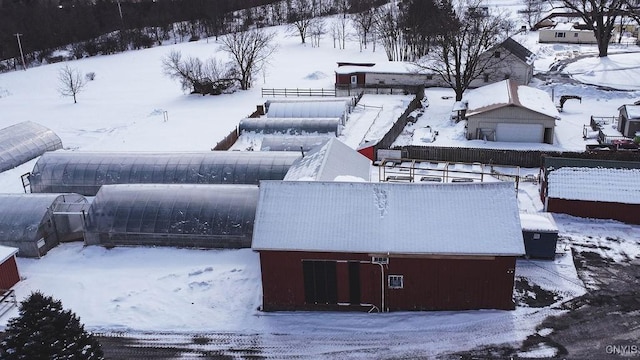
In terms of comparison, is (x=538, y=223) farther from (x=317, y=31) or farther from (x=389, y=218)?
(x=317, y=31)

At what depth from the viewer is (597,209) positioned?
2822cm

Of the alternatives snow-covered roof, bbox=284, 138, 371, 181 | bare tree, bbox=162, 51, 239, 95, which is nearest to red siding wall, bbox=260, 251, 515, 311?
snow-covered roof, bbox=284, 138, 371, 181

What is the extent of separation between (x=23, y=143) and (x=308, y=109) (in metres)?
21.9

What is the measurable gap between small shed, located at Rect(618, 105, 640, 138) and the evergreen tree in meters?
38.4

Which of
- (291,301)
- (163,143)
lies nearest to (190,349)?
(291,301)

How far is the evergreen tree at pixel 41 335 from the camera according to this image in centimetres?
1462

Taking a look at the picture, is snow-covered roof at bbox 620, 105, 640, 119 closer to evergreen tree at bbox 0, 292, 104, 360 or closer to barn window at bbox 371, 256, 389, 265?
barn window at bbox 371, 256, 389, 265

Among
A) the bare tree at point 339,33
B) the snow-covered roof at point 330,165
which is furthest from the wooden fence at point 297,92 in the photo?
the bare tree at point 339,33

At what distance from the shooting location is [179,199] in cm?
2739

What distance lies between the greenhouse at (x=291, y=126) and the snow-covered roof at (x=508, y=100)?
10369 mm

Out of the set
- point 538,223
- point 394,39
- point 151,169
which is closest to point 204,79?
point 394,39

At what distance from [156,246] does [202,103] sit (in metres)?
32.6

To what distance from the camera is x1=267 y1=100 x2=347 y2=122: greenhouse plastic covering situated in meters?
47.7

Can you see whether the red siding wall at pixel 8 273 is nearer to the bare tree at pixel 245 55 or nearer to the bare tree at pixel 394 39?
the bare tree at pixel 245 55
